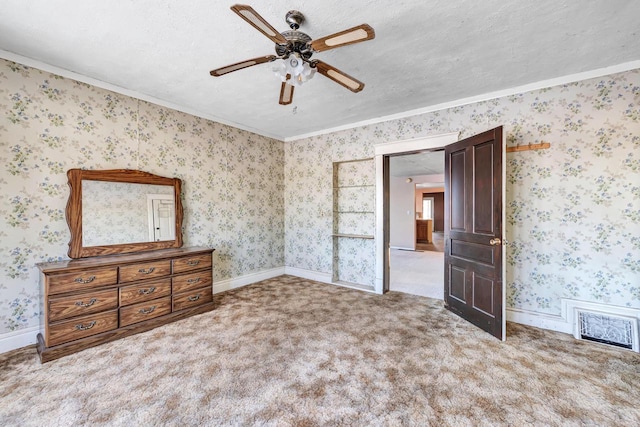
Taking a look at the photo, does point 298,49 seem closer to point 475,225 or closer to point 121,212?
point 475,225

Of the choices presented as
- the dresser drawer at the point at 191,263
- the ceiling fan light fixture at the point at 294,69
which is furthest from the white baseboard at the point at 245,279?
the ceiling fan light fixture at the point at 294,69

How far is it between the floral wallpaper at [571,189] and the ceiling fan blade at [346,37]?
88.4 inches

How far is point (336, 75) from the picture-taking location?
6.42 feet

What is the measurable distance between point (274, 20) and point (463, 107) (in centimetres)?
246

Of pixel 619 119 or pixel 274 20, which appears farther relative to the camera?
pixel 619 119

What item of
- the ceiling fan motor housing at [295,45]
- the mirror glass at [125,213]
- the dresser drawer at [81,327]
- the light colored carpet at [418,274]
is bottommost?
the light colored carpet at [418,274]

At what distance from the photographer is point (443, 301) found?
3521mm

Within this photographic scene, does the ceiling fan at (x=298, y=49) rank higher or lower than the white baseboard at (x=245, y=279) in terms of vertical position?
higher

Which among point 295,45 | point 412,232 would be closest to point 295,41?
point 295,45

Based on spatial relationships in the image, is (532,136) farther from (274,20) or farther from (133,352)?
(133,352)

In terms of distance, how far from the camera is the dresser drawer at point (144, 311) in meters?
2.53

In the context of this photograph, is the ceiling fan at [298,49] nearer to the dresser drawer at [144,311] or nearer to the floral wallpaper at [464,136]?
the floral wallpaper at [464,136]

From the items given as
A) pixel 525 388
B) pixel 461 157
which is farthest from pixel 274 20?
pixel 525 388

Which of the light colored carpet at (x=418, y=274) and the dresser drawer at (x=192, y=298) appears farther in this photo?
the light colored carpet at (x=418, y=274)
